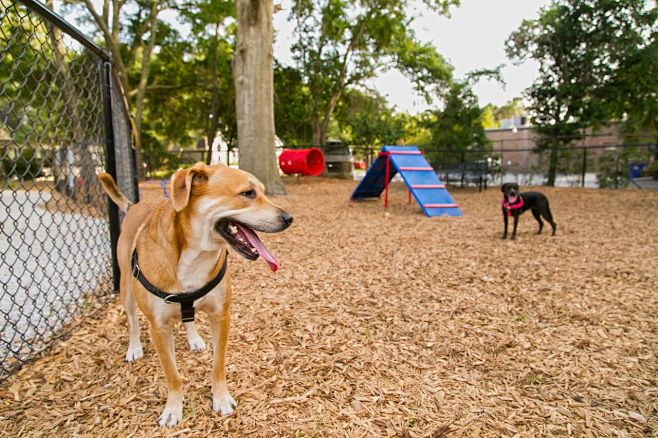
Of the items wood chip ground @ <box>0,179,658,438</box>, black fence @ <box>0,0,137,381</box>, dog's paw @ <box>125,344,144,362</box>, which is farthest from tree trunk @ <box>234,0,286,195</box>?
dog's paw @ <box>125,344,144,362</box>

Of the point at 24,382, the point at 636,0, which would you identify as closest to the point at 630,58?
the point at 636,0

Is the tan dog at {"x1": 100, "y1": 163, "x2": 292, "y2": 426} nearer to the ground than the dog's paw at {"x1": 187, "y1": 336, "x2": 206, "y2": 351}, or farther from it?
farther from it

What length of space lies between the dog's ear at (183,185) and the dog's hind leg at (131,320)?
1.02 metres

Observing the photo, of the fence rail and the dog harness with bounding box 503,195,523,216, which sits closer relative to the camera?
the dog harness with bounding box 503,195,523,216

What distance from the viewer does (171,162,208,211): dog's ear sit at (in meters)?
1.88

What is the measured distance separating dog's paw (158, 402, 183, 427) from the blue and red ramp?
23.1 feet

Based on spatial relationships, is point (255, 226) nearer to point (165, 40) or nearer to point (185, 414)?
point (185, 414)

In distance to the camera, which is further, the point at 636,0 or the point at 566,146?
the point at 566,146

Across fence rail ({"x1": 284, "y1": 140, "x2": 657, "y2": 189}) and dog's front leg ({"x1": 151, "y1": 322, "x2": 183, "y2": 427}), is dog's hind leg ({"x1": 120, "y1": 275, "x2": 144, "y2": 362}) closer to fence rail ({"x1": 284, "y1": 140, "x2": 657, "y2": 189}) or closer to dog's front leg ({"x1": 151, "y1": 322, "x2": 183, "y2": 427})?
dog's front leg ({"x1": 151, "y1": 322, "x2": 183, "y2": 427})

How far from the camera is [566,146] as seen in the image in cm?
1505

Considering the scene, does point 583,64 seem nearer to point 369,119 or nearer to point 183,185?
point 369,119

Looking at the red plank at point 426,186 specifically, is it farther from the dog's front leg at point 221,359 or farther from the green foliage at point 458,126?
the green foliage at point 458,126

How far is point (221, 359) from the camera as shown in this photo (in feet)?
7.27

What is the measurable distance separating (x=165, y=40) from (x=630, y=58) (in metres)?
19.4
